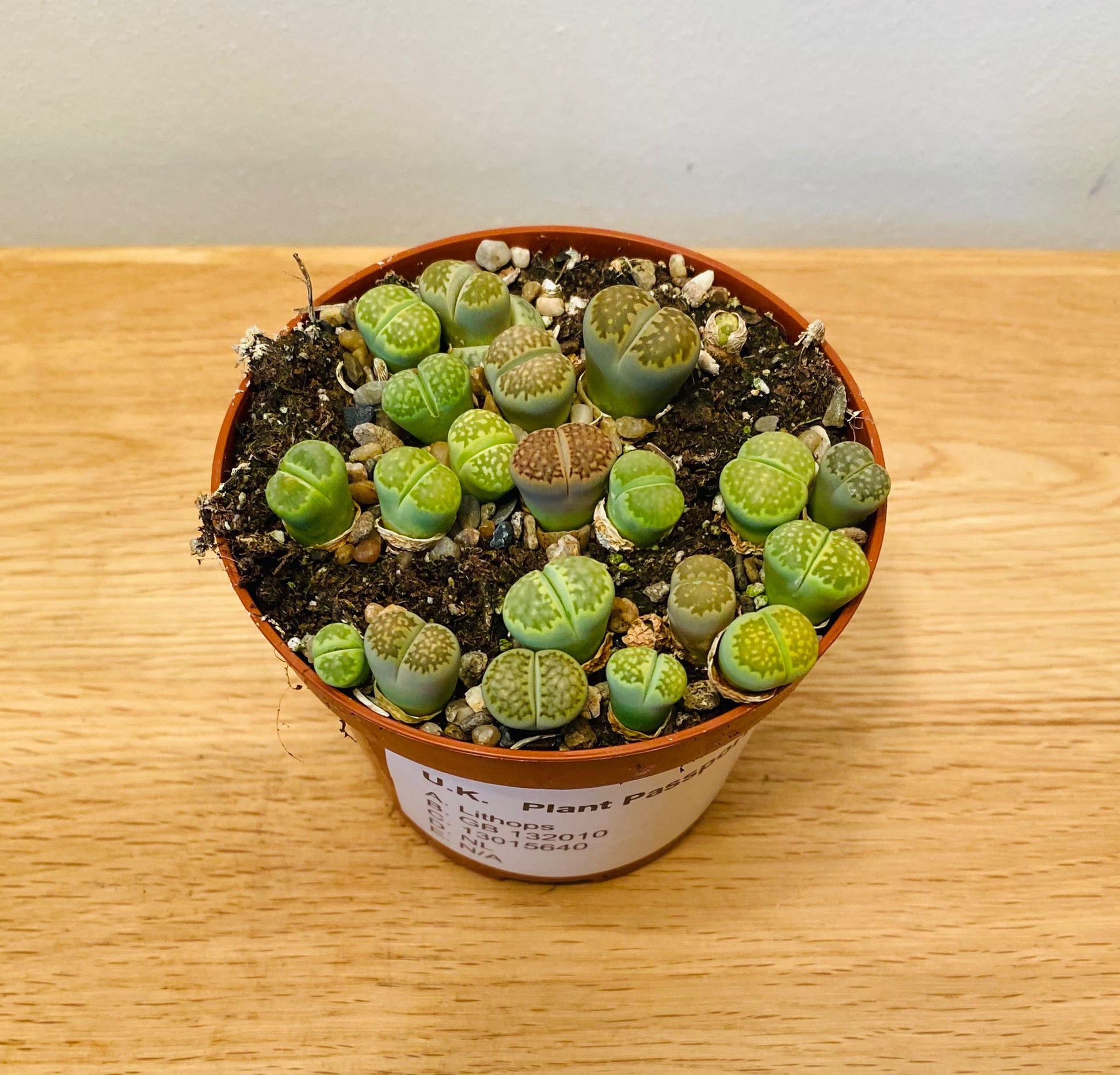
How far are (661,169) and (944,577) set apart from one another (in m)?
0.53

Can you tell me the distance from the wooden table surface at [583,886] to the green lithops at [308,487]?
0.32 metres

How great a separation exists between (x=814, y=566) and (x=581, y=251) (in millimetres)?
317

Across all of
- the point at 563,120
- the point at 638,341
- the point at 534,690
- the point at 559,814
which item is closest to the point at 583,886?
the point at 559,814

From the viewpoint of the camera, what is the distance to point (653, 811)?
2.17ft

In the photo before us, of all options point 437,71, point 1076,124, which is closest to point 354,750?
point 437,71

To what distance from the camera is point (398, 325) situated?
0.61 meters

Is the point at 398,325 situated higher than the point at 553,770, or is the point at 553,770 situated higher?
the point at 398,325

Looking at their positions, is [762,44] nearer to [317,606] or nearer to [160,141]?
[160,141]

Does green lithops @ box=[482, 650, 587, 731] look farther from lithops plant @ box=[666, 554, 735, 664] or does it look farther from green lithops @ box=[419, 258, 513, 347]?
green lithops @ box=[419, 258, 513, 347]

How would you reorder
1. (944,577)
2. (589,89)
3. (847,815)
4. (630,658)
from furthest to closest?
(589,89) < (944,577) < (847,815) < (630,658)

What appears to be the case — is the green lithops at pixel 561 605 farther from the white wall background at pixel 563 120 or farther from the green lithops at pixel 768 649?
the white wall background at pixel 563 120

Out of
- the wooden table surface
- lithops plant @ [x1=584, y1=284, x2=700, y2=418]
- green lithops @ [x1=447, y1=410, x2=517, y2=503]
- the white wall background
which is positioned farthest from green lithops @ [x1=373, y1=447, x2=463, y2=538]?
the white wall background

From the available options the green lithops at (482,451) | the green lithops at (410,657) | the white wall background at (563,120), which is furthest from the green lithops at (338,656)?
the white wall background at (563,120)

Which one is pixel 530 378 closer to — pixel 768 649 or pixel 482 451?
pixel 482 451
